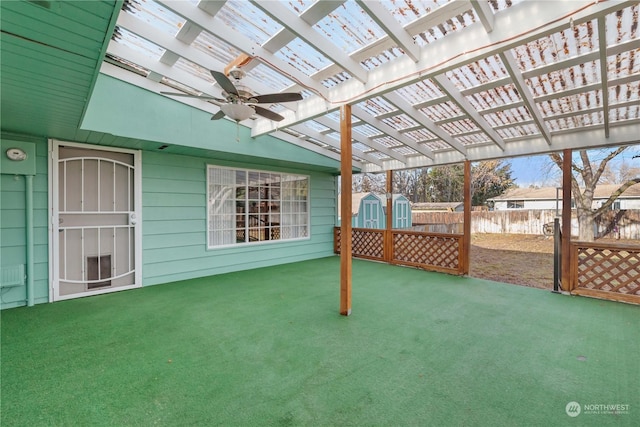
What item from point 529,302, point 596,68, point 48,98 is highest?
point 596,68

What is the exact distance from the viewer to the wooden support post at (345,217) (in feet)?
10.9

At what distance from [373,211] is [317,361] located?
399 inches

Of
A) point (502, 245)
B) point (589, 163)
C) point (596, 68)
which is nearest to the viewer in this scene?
point (596, 68)

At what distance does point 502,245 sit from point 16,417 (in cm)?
1159

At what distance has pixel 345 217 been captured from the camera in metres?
3.37

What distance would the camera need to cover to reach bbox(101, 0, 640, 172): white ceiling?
2215 millimetres

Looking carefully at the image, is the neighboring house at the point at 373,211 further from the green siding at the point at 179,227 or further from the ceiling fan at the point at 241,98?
the ceiling fan at the point at 241,98

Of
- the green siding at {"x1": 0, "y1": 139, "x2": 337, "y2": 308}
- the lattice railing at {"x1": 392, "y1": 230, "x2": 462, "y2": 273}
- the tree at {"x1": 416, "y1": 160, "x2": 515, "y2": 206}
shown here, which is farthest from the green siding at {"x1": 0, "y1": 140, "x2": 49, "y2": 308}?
the tree at {"x1": 416, "y1": 160, "x2": 515, "y2": 206}

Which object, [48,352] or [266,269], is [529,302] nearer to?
[266,269]

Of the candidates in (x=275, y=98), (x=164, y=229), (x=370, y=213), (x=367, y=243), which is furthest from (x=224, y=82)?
(x=370, y=213)

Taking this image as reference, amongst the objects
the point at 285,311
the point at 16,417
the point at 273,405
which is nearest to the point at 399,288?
the point at 285,311

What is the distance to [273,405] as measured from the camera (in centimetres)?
180

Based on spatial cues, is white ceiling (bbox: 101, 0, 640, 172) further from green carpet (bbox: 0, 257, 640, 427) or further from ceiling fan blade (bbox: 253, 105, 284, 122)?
green carpet (bbox: 0, 257, 640, 427)

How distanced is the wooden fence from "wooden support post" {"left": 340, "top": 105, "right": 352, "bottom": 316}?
24.3 feet
